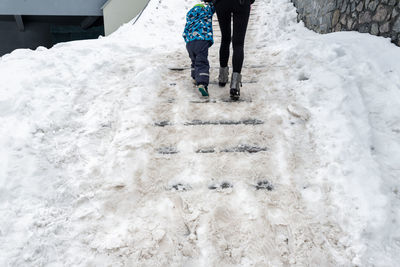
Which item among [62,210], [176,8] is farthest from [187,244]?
[176,8]

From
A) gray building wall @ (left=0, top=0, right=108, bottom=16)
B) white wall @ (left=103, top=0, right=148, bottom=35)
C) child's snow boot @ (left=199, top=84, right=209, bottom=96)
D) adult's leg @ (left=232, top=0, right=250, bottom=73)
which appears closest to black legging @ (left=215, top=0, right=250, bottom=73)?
adult's leg @ (left=232, top=0, right=250, bottom=73)

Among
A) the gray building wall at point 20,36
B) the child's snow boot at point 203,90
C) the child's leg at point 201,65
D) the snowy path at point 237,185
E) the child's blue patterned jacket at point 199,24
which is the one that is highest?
the child's blue patterned jacket at point 199,24

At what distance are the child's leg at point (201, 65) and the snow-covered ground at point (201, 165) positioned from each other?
0.25 m

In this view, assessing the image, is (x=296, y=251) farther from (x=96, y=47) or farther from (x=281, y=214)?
(x=96, y=47)

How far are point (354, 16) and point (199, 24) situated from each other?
6.86ft

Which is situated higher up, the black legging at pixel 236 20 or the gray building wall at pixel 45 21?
the black legging at pixel 236 20

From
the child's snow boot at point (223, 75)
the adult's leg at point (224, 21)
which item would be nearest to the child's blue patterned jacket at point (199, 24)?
the adult's leg at point (224, 21)

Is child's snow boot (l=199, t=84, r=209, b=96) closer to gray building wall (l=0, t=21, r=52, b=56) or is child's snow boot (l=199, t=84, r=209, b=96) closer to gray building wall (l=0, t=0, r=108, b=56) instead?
gray building wall (l=0, t=0, r=108, b=56)

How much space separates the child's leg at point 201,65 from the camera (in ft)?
10.8

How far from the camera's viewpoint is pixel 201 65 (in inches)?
131

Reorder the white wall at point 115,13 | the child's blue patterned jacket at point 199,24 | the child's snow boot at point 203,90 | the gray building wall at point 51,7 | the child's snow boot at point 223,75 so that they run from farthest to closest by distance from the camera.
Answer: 1. the gray building wall at point 51,7
2. the white wall at point 115,13
3. the child's snow boot at point 223,75
4. the child's blue patterned jacket at point 199,24
5. the child's snow boot at point 203,90

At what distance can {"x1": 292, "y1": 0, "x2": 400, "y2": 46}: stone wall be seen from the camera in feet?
9.25

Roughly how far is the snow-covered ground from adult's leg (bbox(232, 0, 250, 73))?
456mm

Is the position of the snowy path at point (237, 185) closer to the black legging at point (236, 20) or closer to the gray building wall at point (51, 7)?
the black legging at point (236, 20)
